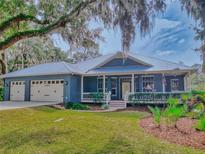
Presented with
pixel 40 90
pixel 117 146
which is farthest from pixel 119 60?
pixel 117 146

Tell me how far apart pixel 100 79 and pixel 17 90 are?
846 cm

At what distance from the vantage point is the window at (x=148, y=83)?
A: 22.8m

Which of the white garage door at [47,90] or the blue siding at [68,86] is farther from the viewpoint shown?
the white garage door at [47,90]

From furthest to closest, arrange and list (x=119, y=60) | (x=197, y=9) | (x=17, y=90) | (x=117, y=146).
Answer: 1. (x=17, y=90)
2. (x=119, y=60)
3. (x=117, y=146)
4. (x=197, y=9)

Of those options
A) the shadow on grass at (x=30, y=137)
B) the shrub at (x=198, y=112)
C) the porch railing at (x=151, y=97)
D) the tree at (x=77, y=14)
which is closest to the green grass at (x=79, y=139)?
the shadow on grass at (x=30, y=137)

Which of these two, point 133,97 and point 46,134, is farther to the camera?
point 133,97

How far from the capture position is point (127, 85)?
2417cm

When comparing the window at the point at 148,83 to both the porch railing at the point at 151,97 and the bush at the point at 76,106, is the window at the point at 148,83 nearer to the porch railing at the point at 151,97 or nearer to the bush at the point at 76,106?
the porch railing at the point at 151,97

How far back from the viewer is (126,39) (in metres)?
8.27

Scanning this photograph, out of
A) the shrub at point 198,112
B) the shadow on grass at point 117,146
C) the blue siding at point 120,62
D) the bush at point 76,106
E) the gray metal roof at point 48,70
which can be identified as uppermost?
the blue siding at point 120,62

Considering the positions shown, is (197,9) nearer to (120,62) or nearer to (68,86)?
(68,86)

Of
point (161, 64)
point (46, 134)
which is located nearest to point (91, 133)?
point (46, 134)

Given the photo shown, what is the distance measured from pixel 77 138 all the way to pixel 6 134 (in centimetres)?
285

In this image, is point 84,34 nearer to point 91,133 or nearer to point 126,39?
point 126,39
